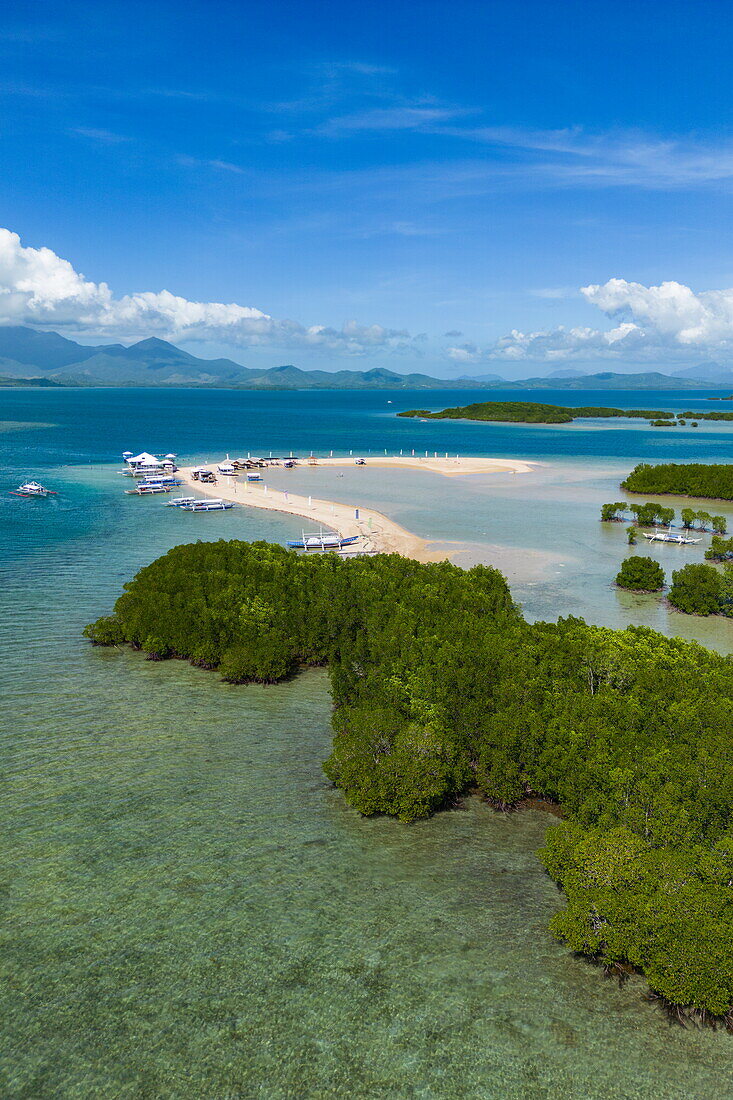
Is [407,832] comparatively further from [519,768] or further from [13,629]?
[13,629]

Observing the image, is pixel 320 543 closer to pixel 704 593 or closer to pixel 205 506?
pixel 205 506

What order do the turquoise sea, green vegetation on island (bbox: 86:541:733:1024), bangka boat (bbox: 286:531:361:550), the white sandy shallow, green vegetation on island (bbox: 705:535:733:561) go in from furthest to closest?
the white sandy shallow, bangka boat (bbox: 286:531:361:550), green vegetation on island (bbox: 705:535:733:561), green vegetation on island (bbox: 86:541:733:1024), the turquoise sea

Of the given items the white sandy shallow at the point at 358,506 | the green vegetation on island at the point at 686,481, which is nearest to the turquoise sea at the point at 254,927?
the white sandy shallow at the point at 358,506

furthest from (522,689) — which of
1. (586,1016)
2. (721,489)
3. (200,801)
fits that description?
(721,489)

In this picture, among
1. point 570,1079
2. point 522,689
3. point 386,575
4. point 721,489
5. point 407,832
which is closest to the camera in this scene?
point 570,1079

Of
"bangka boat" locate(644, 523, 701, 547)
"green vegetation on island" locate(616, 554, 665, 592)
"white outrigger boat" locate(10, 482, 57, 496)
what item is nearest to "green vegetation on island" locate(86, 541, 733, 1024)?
"green vegetation on island" locate(616, 554, 665, 592)

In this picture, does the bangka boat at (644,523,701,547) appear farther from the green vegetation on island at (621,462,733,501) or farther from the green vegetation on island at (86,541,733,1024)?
the green vegetation on island at (86,541,733,1024)
